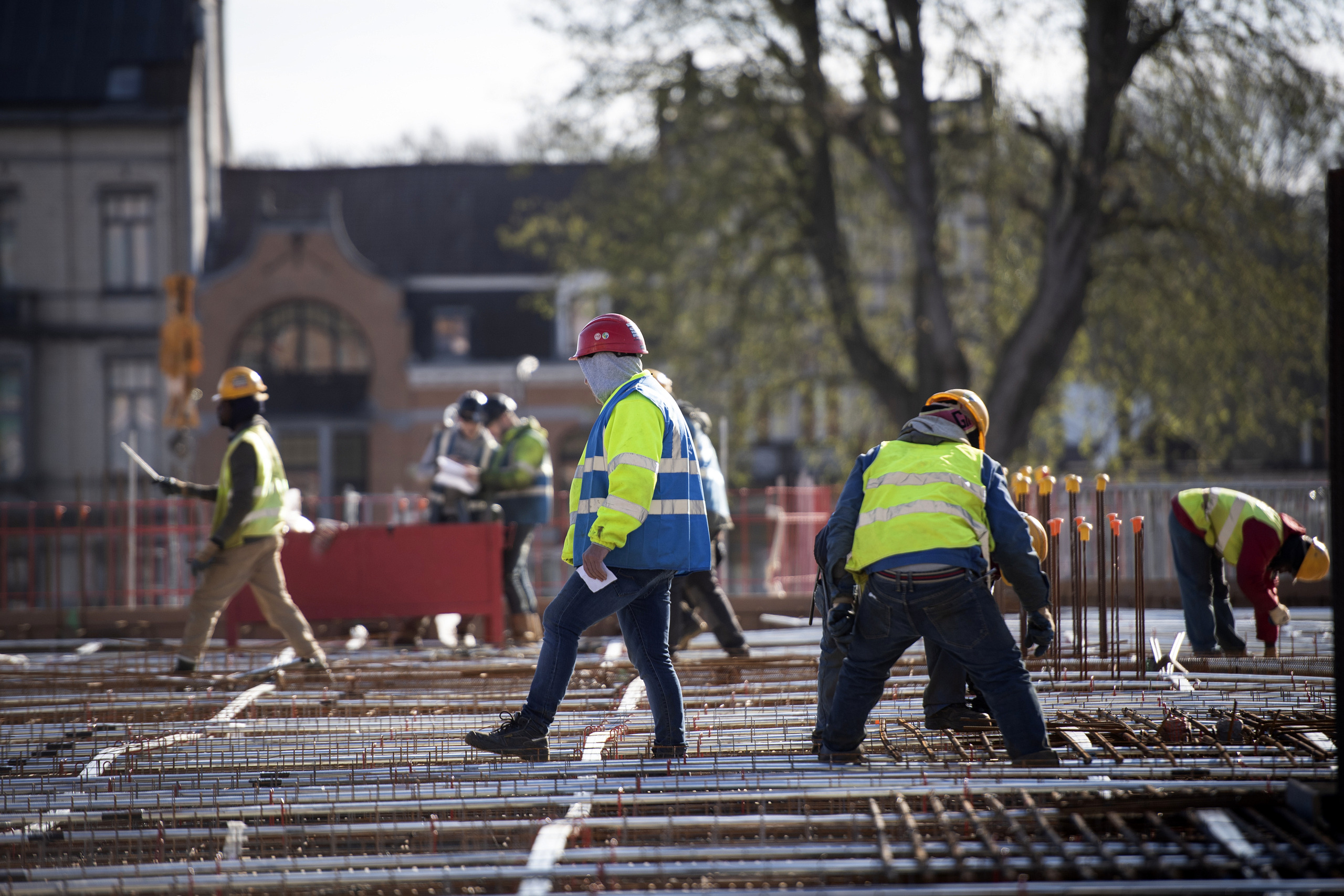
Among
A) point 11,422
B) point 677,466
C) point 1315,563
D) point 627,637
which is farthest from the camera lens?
point 11,422

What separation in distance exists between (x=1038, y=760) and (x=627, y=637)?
168 centimetres

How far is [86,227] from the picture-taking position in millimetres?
29281

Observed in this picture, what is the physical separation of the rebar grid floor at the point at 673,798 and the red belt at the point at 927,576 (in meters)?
0.71

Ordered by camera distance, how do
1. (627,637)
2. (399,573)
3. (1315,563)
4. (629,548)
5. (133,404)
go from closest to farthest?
(629,548)
(627,637)
(1315,563)
(399,573)
(133,404)

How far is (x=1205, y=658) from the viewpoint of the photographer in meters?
8.02

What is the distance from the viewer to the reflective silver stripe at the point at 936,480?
5043 millimetres

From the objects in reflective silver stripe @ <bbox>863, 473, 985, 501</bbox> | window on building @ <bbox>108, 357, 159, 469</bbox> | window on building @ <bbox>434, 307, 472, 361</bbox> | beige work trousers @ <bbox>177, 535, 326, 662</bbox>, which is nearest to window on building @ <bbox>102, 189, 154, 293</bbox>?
window on building @ <bbox>108, 357, 159, 469</bbox>

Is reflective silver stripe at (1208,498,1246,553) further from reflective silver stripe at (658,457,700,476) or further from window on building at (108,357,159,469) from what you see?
window on building at (108,357,159,469)

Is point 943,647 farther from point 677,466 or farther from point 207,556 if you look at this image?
point 207,556

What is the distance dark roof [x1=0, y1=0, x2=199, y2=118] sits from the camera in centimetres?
2911

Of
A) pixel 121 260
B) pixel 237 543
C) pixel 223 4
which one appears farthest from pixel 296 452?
pixel 237 543

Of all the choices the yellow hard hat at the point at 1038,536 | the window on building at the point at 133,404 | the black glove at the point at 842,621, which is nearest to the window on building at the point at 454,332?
the window on building at the point at 133,404

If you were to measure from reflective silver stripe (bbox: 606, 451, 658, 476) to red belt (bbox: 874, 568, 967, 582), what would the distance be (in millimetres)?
994

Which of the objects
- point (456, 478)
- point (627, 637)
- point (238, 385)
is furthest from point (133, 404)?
point (627, 637)
